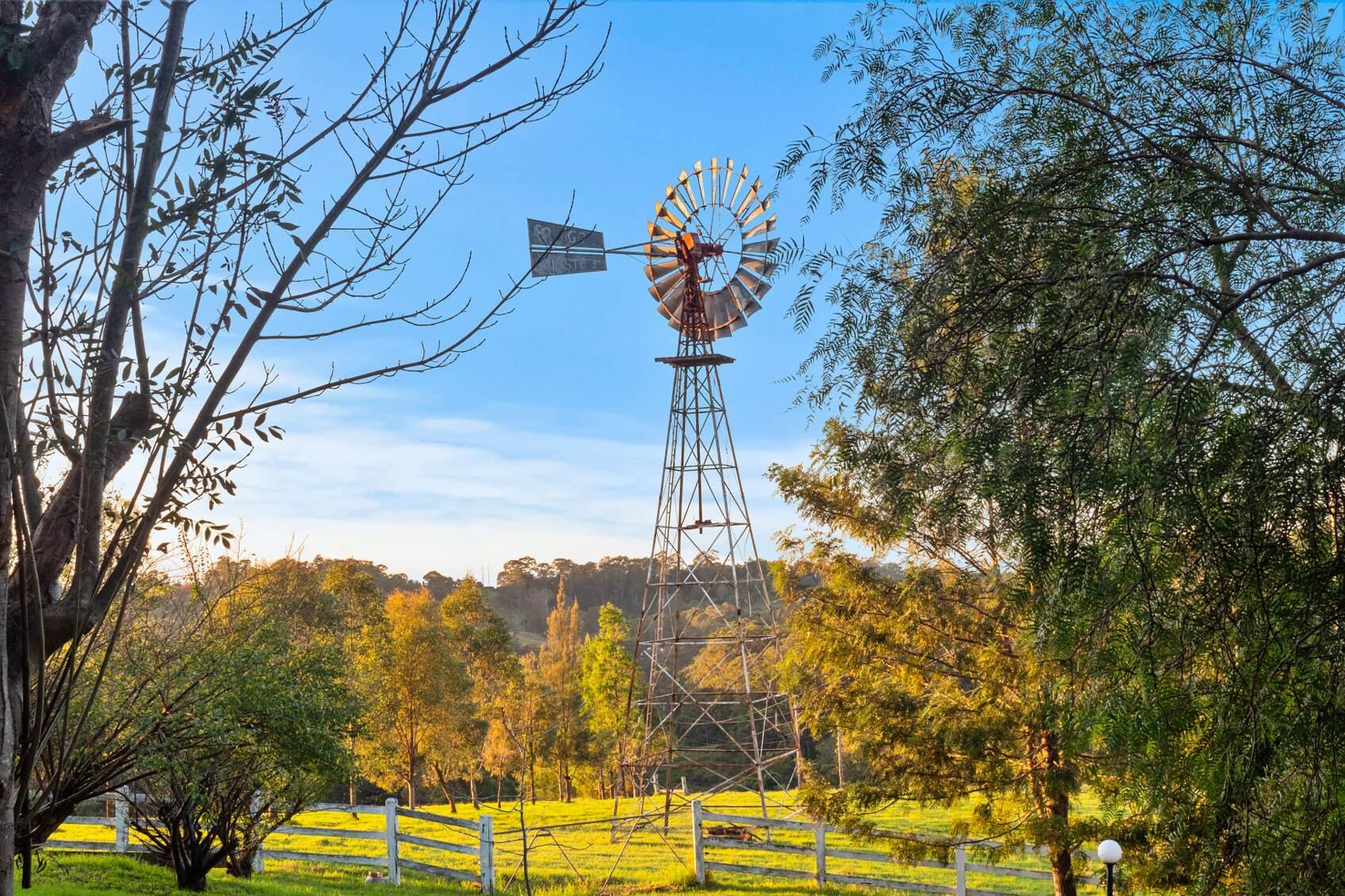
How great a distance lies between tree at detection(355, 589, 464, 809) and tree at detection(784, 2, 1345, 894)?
22808 mm

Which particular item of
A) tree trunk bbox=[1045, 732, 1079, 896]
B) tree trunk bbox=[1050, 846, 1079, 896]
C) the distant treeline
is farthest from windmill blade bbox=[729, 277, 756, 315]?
the distant treeline

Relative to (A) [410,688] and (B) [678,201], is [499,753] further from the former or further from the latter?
(B) [678,201]

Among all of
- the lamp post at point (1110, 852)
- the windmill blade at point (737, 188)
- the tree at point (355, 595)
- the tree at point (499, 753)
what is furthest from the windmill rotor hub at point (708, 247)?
the tree at point (499, 753)

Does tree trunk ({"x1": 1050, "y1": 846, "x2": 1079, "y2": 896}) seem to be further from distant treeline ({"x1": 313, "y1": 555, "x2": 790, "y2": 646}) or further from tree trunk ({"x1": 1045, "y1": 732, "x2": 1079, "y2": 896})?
distant treeline ({"x1": 313, "y1": 555, "x2": 790, "y2": 646})

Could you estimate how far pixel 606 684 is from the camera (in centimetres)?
3117

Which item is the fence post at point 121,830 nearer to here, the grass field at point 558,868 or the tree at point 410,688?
the grass field at point 558,868

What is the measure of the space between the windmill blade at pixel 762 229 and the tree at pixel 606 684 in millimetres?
17088

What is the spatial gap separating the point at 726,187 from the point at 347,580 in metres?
16.2

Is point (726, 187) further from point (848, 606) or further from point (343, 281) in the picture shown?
point (343, 281)

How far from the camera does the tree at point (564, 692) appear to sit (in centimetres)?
3269

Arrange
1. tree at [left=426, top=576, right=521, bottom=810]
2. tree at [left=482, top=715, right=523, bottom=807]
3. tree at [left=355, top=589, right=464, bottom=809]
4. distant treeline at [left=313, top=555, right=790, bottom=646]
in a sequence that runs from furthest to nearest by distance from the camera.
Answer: distant treeline at [left=313, top=555, right=790, bottom=646] → tree at [left=482, top=715, right=523, bottom=807] → tree at [left=426, top=576, right=521, bottom=810] → tree at [left=355, top=589, right=464, bottom=809]

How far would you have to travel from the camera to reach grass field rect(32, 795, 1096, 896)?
11.0 meters

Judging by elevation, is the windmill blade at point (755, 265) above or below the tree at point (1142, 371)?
above

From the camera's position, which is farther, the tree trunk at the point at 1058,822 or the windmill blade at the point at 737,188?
the windmill blade at the point at 737,188
